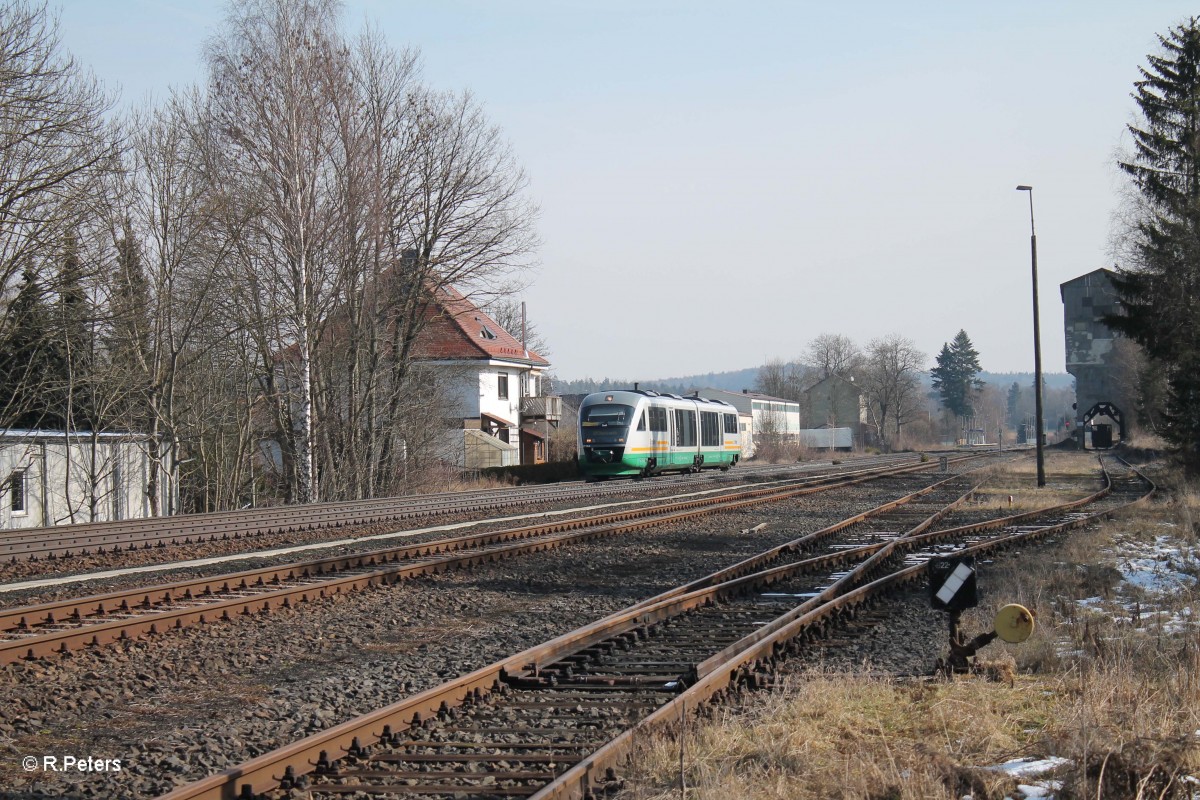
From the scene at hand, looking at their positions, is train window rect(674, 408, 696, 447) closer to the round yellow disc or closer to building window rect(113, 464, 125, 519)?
building window rect(113, 464, 125, 519)

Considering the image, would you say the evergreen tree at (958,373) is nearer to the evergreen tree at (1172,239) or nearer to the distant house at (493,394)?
the distant house at (493,394)

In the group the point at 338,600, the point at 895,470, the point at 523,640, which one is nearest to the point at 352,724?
the point at 523,640

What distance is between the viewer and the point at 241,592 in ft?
37.5

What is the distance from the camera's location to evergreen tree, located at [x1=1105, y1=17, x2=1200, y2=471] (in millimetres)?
27641

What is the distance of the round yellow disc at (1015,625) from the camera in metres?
7.13

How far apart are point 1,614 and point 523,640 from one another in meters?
4.36

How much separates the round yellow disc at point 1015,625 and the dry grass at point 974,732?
0.31 meters

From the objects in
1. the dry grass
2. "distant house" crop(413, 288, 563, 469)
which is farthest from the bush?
the dry grass

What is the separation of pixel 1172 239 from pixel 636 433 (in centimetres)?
1624

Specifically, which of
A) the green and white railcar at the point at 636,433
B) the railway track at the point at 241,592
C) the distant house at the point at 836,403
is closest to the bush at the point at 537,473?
the green and white railcar at the point at 636,433

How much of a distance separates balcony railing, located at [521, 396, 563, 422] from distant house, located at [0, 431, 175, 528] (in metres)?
27.4

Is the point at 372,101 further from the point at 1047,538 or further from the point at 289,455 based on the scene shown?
the point at 1047,538

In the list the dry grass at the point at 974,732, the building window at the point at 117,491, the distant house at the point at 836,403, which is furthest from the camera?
the distant house at the point at 836,403

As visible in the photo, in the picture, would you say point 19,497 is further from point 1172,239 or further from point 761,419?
point 761,419
